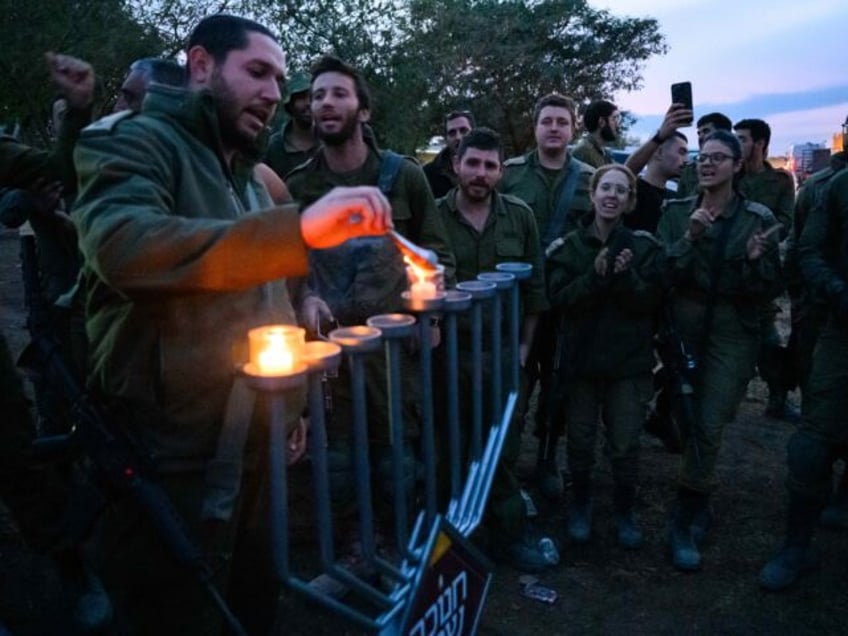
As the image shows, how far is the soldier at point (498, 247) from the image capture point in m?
3.72

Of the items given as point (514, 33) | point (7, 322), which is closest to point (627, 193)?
point (7, 322)

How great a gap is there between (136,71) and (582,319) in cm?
238

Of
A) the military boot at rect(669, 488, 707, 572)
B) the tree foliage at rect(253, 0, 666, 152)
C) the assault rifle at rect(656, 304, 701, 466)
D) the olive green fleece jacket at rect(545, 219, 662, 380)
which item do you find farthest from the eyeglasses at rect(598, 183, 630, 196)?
the tree foliage at rect(253, 0, 666, 152)

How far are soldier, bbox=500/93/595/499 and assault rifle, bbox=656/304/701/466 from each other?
75 centimetres

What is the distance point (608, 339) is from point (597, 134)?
7.23ft

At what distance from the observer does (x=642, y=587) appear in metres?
3.61

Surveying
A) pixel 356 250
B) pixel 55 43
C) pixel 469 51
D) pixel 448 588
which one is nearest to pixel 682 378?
pixel 356 250

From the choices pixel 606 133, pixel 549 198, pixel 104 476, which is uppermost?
pixel 606 133

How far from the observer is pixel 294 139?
4.65m

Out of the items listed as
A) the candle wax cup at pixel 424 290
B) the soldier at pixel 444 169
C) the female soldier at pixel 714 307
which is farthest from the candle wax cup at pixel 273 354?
the soldier at pixel 444 169

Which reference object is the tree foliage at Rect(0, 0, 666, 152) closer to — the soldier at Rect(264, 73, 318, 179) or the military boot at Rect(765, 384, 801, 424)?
the soldier at Rect(264, 73, 318, 179)

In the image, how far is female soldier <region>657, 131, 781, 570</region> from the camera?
3779mm

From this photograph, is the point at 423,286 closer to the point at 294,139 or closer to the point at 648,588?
the point at 648,588

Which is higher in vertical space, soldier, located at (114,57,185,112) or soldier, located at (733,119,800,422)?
soldier, located at (114,57,185,112)
